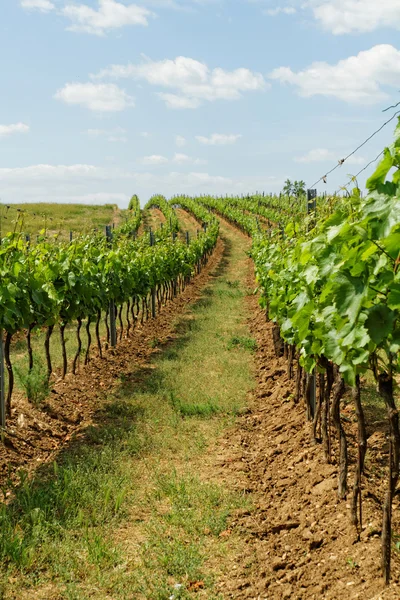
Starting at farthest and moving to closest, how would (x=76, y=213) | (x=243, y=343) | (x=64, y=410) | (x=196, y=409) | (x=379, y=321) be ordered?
(x=76, y=213)
(x=243, y=343)
(x=64, y=410)
(x=196, y=409)
(x=379, y=321)

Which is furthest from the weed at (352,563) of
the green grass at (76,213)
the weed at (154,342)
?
the green grass at (76,213)

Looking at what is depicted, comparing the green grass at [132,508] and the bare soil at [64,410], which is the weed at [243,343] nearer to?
the bare soil at [64,410]

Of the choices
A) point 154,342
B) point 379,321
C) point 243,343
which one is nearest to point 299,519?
point 379,321

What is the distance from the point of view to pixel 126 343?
40.0ft

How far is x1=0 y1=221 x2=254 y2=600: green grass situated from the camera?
410 cm

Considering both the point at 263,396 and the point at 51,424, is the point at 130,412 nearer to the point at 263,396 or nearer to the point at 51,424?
the point at 51,424

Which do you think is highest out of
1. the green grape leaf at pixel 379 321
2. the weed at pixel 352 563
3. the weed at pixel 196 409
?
the green grape leaf at pixel 379 321

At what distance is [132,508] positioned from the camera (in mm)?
5160

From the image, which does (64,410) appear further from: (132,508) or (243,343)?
(243,343)

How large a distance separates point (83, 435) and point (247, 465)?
211 cm

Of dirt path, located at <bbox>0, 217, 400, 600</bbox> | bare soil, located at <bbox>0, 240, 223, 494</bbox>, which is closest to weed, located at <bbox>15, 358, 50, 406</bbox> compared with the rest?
bare soil, located at <bbox>0, 240, 223, 494</bbox>

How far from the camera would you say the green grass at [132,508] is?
4.10 m

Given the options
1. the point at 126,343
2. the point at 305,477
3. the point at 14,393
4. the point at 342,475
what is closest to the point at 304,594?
the point at 342,475

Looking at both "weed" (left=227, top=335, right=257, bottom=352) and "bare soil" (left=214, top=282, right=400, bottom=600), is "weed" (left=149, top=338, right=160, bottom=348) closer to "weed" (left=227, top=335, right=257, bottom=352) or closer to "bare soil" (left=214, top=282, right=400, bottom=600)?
"weed" (left=227, top=335, right=257, bottom=352)
